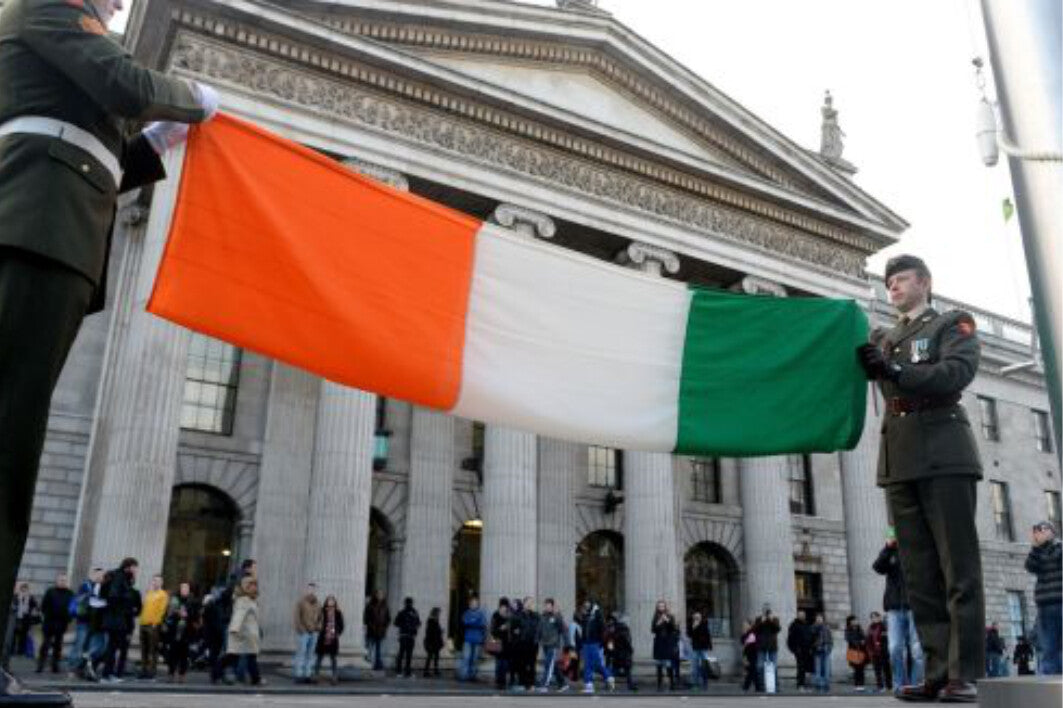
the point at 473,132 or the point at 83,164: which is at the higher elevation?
the point at 473,132

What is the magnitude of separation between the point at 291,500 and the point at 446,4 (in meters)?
12.3

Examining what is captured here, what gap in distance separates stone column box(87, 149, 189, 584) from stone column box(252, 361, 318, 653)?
140 inches

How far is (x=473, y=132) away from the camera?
22.8 meters

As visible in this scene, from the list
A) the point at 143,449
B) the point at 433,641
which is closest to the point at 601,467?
the point at 433,641

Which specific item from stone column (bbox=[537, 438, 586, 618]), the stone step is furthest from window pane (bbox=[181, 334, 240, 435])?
the stone step

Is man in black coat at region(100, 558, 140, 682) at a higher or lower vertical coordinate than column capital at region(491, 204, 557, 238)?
lower

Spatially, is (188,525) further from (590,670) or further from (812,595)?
(812,595)

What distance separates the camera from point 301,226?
4879mm

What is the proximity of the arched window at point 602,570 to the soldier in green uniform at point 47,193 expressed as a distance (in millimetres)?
24933

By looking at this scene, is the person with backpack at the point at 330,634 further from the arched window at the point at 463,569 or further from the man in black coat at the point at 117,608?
the arched window at the point at 463,569

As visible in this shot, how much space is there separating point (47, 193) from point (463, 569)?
23.3 m

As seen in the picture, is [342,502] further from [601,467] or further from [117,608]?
[601,467]

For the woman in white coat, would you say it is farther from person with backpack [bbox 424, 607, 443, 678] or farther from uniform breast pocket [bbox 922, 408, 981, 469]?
uniform breast pocket [bbox 922, 408, 981, 469]

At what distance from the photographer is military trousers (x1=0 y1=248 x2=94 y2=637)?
8.96 feet
